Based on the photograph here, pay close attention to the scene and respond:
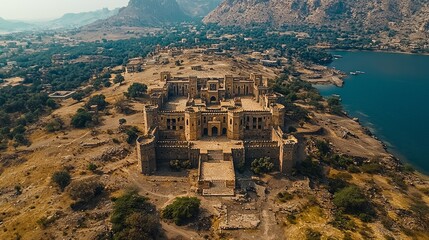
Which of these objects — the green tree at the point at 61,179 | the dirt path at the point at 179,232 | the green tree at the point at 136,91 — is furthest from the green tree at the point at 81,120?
the dirt path at the point at 179,232

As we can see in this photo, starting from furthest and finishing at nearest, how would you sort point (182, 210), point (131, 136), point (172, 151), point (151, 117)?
point (131, 136), point (151, 117), point (172, 151), point (182, 210)

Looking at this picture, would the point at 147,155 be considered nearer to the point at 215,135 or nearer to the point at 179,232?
the point at 215,135

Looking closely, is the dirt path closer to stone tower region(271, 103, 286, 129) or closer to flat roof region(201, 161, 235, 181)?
flat roof region(201, 161, 235, 181)

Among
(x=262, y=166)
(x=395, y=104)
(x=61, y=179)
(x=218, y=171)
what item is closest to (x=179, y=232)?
(x=218, y=171)

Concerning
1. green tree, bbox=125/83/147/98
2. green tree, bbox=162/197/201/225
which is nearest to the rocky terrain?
green tree, bbox=162/197/201/225

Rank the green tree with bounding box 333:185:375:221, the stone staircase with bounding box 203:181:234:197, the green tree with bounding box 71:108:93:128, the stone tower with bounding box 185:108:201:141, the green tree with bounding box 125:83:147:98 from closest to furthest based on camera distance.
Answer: the green tree with bounding box 333:185:375:221
the stone staircase with bounding box 203:181:234:197
the stone tower with bounding box 185:108:201:141
the green tree with bounding box 71:108:93:128
the green tree with bounding box 125:83:147:98

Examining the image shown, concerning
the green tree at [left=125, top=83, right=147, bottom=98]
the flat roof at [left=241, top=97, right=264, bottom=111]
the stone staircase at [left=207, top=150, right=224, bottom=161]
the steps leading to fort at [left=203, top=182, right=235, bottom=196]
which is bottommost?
the steps leading to fort at [left=203, top=182, right=235, bottom=196]
